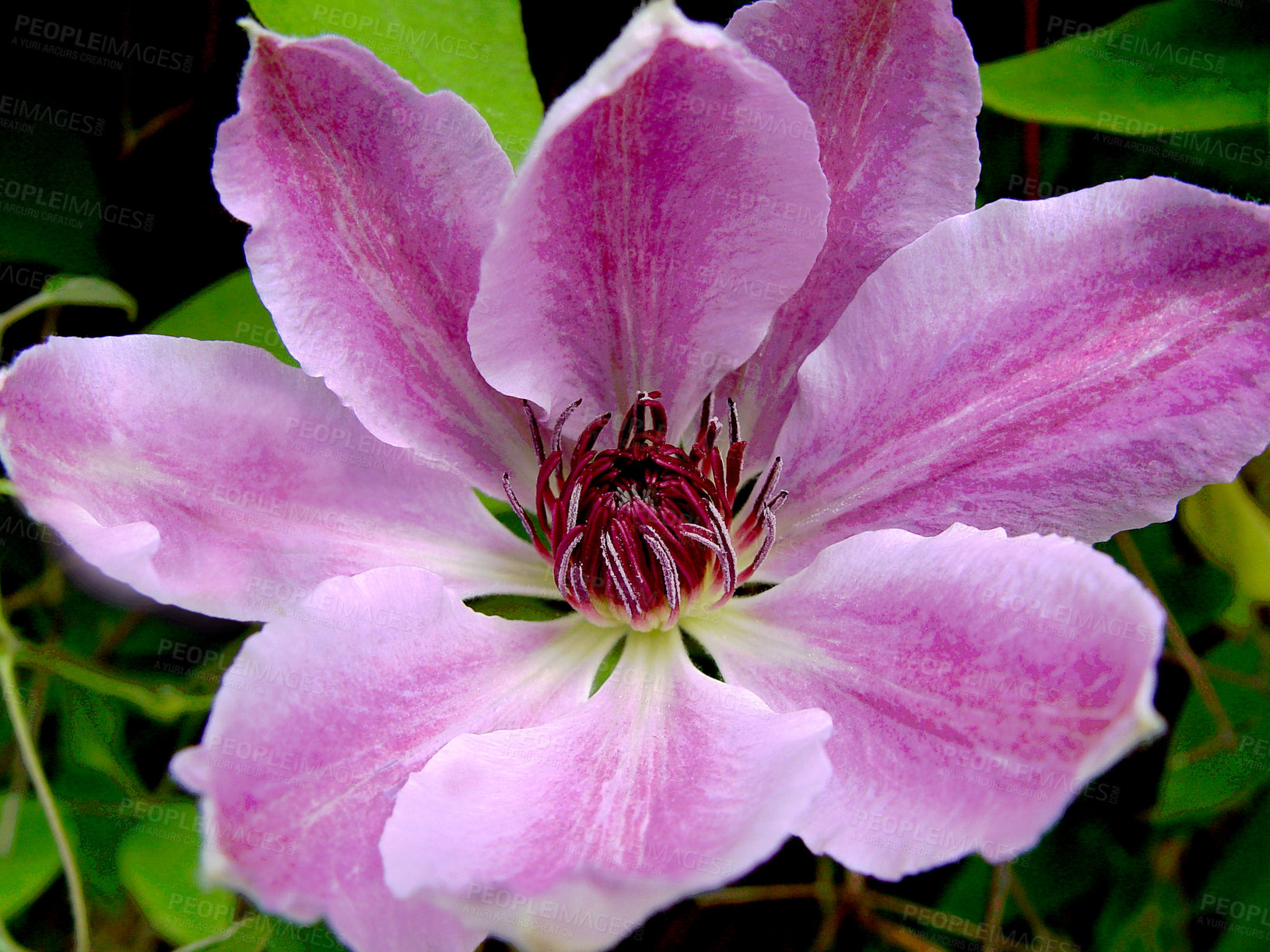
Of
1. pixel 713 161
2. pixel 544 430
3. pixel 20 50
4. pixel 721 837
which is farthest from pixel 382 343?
pixel 20 50

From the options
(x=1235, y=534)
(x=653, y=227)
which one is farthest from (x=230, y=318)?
(x=1235, y=534)

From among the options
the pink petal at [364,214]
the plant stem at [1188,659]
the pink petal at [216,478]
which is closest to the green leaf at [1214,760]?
the plant stem at [1188,659]

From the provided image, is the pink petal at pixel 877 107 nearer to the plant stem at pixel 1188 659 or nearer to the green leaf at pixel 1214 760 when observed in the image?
the plant stem at pixel 1188 659

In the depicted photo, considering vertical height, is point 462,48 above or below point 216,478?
above

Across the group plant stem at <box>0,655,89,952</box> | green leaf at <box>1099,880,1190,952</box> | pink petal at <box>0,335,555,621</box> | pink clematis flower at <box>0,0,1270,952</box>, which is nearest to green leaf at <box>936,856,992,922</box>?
green leaf at <box>1099,880,1190,952</box>

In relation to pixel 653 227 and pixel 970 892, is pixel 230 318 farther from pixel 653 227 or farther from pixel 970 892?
pixel 970 892
